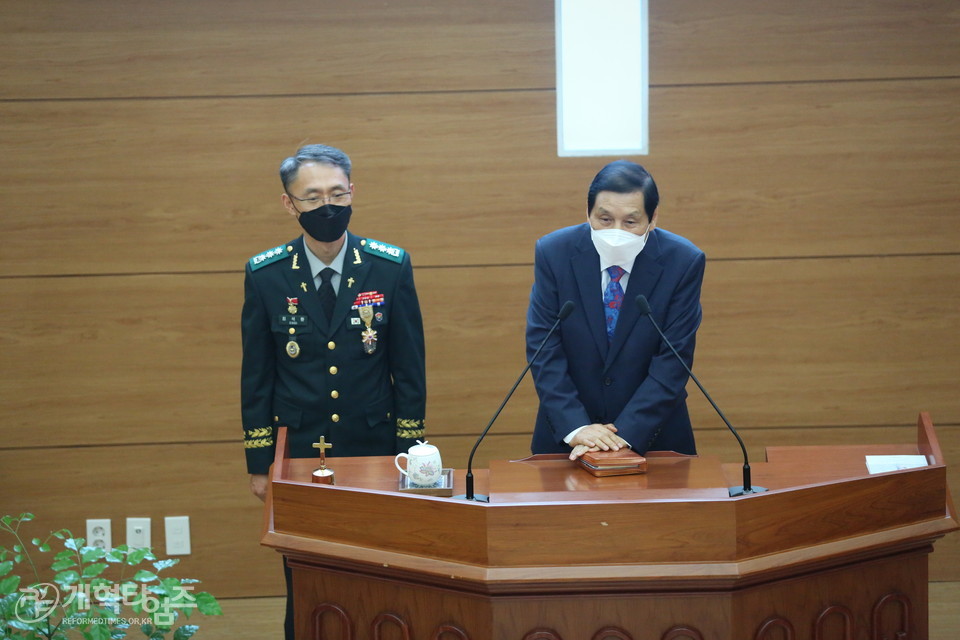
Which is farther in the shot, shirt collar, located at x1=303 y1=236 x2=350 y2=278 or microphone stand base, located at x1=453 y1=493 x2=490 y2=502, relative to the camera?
shirt collar, located at x1=303 y1=236 x2=350 y2=278

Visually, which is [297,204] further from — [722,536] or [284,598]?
[284,598]

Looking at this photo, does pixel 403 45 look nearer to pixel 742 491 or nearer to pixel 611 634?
pixel 742 491

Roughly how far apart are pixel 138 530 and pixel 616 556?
8.35 feet

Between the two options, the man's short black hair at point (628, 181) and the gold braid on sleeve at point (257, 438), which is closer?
the man's short black hair at point (628, 181)

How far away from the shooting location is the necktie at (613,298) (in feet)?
8.93

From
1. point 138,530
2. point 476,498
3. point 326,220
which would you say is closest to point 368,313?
point 326,220

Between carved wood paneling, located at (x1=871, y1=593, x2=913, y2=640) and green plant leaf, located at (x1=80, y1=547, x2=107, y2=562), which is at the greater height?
green plant leaf, located at (x1=80, y1=547, x2=107, y2=562)

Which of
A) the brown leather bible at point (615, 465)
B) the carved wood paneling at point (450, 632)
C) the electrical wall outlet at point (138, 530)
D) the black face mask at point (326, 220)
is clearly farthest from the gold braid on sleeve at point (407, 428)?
the electrical wall outlet at point (138, 530)

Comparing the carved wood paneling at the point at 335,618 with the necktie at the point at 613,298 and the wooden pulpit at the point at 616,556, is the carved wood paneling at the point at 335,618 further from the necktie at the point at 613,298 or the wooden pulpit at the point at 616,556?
the necktie at the point at 613,298

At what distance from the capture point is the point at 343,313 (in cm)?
293

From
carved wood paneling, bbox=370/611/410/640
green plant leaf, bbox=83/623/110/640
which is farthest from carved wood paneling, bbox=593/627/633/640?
green plant leaf, bbox=83/623/110/640

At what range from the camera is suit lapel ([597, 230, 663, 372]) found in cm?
267

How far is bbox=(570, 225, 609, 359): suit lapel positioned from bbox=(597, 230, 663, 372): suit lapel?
0.03 metres

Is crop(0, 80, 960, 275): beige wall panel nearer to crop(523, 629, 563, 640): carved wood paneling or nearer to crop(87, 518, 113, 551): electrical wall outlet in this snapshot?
crop(87, 518, 113, 551): electrical wall outlet
